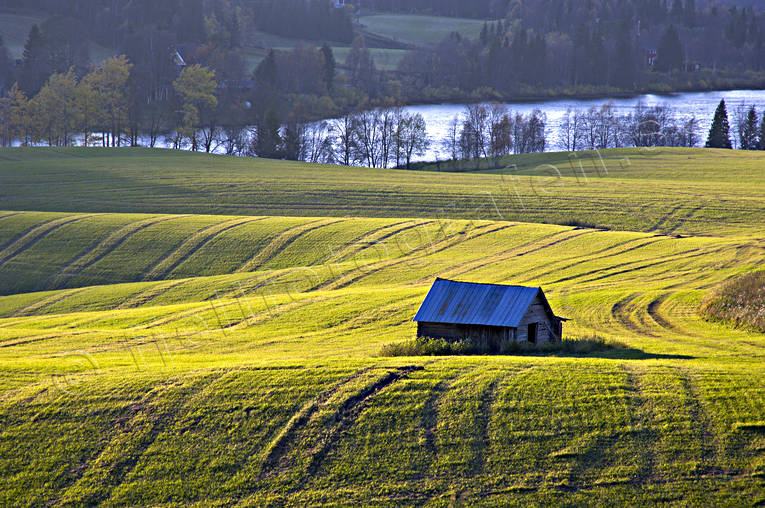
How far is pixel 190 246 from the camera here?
1948 inches

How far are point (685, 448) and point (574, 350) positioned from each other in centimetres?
793

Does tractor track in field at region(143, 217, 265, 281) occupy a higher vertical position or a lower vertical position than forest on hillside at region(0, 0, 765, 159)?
lower

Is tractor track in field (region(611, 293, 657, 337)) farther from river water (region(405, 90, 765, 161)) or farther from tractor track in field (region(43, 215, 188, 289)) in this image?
river water (region(405, 90, 765, 161))

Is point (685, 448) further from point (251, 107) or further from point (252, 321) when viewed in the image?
point (251, 107)

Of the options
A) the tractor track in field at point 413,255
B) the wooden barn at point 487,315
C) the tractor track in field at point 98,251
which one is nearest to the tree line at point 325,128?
the tractor track in field at point 413,255

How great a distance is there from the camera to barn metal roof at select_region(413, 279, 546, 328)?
1017 inches

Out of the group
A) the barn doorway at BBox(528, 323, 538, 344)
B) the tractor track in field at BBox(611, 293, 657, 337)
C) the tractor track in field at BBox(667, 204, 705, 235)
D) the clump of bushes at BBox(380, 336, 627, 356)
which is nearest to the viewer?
the clump of bushes at BBox(380, 336, 627, 356)

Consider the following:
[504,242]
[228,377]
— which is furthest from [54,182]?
[228,377]

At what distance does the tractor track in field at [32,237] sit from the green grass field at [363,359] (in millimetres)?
237

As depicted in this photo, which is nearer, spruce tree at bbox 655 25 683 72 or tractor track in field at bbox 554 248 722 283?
tractor track in field at bbox 554 248 722 283

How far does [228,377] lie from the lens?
72.1 ft

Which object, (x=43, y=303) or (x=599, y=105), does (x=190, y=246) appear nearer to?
(x=43, y=303)

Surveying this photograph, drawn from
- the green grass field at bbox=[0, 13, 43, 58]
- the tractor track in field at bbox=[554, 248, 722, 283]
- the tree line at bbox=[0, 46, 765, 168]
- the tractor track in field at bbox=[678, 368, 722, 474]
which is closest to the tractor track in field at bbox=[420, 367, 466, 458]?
the tractor track in field at bbox=[678, 368, 722, 474]

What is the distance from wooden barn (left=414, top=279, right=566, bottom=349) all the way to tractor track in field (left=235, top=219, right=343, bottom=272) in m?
21.1
